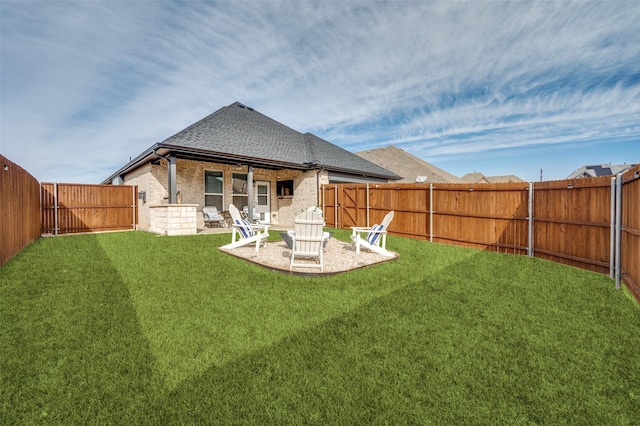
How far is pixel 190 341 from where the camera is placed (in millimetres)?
2854

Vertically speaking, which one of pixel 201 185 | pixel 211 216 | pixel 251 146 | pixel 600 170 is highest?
pixel 251 146

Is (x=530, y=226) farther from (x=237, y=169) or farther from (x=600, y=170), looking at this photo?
(x=600, y=170)

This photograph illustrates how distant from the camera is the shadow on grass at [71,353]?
1923 millimetres

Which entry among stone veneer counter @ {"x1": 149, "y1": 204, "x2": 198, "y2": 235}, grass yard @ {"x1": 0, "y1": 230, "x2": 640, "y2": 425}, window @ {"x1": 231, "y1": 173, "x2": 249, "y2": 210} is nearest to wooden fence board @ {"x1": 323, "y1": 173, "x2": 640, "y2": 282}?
grass yard @ {"x1": 0, "y1": 230, "x2": 640, "y2": 425}

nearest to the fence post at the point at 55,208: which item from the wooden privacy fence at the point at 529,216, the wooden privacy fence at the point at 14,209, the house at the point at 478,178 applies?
the wooden privacy fence at the point at 14,209

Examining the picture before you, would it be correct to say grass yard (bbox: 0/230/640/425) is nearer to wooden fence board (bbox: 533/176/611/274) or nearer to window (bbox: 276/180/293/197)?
wooden fence board (bbox: 533/176/611/274)

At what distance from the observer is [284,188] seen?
15.8 metres

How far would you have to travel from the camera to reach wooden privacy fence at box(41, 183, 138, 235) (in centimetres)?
1168

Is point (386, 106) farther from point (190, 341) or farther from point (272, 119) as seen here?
point (190, 341)

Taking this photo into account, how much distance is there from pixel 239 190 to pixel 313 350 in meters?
12.5

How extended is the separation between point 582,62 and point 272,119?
651 inches

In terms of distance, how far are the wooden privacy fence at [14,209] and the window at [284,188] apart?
10219mm

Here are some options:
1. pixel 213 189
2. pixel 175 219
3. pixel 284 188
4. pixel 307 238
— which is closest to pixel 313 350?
pixel 307 238

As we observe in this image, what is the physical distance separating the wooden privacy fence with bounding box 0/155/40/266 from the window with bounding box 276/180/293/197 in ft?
33.5
